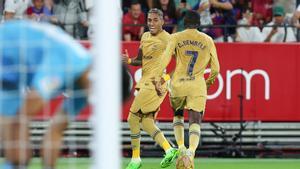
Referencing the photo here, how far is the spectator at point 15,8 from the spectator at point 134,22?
1.94m

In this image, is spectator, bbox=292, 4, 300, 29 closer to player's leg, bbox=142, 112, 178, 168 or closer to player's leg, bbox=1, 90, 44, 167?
player's leg, bbox=142, 112, 178, 168

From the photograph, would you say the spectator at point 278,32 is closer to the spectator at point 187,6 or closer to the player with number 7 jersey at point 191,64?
the spectator at point 187,6

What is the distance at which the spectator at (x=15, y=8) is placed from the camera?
16.7 meters

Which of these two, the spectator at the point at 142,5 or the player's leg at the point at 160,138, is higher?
the spectator at the point at 142,5

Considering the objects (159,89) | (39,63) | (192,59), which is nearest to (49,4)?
(159,89)

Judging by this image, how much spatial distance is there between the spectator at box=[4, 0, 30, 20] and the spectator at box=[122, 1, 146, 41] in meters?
1.94

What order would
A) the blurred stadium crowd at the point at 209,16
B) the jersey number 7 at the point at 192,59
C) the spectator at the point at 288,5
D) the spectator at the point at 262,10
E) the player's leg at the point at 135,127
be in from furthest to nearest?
the spectator at the point at 288,5, the spectator at the point at 262,10, the blurred stadium crowd at the point at 209,16, the player's leg at the point at 135,127, the jersey number 7 at the point at 192,59

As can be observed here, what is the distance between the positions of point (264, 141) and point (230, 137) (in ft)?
1.85

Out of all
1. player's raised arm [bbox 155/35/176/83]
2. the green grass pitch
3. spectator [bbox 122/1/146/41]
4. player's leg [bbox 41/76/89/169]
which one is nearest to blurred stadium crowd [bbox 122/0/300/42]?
spectator [bbox 122/1/146/41]

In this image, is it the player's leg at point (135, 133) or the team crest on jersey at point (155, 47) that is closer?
the player's leg at point (135, 133)

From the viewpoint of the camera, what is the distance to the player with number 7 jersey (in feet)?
48.2

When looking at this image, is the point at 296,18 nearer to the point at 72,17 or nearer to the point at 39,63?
the point at 72,17

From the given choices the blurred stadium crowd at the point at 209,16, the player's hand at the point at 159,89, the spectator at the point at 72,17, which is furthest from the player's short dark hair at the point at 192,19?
the spectator at the point at 72,17

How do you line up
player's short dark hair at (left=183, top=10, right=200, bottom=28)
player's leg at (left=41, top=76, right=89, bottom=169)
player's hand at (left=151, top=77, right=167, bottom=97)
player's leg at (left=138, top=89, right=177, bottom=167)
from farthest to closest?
1. player's leg at (left=138, top=89, right=177, bottom=167)
2. player's hand at (left=151, top=77, right=167, bottom=97)
3. player's short dark hair at (left=183, top=10, right=200, bottom=28)
4. player's leg at (left=41, top=76, right=89, bottom=169)
